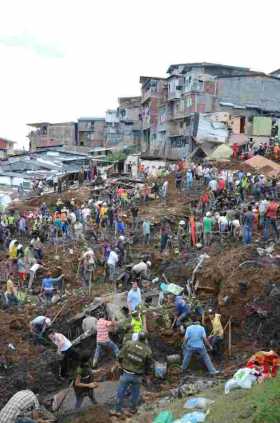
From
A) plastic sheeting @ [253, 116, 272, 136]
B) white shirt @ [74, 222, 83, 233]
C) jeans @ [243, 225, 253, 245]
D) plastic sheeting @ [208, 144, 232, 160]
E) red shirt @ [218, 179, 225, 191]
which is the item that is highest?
plastic sheeting @ [253, 116, 272, 136]

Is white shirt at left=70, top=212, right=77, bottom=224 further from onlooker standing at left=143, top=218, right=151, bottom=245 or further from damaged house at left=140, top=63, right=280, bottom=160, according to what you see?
damaged house at left=140, top=63, right=280, bottom=160

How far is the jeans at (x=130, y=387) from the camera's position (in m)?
8.55

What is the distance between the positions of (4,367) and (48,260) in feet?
31.2

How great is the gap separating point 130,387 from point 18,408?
1.95 m

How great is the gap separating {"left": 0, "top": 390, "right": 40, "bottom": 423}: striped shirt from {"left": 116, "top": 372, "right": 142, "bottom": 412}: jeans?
1.43 m

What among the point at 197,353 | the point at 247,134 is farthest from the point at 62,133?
the point at 197,353

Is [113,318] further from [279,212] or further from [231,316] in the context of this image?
[279,212]

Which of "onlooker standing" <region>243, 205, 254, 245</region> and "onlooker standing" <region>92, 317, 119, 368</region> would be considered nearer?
"onlooker standing" <region>92, 317, 119, 368</region>

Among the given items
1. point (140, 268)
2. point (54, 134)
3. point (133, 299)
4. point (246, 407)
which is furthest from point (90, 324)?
point (54, 134)

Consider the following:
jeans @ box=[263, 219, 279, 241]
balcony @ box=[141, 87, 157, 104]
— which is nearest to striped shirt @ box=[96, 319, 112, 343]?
jeans @ box=[263, 219, 279, 241]

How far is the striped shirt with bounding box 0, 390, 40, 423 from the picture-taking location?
7652 millimetres

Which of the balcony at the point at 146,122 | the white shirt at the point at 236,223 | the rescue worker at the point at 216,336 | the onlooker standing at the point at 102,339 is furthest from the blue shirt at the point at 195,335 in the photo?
the balcony at the point at 146,122

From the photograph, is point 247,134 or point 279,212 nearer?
point 279,212

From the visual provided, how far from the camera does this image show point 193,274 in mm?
16156
